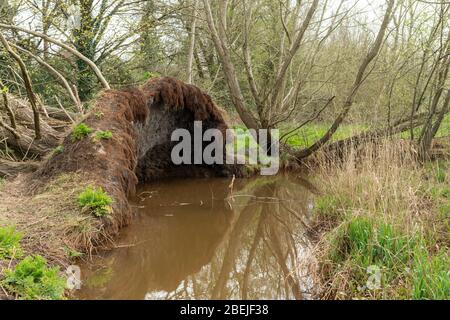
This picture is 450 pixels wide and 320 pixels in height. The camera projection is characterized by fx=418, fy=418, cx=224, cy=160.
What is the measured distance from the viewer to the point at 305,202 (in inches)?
339

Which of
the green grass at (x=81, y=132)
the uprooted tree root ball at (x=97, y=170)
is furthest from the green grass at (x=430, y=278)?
the green grass at (x=81, y=132)

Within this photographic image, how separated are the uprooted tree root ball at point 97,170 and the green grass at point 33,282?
70cm

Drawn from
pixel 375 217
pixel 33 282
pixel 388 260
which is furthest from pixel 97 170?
pixel 388 260

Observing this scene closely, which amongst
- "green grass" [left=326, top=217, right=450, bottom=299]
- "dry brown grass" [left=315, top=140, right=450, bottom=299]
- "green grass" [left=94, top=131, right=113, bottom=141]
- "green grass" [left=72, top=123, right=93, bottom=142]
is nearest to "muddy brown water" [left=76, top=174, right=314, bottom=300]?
"dry brown grass" [left=315, top=140, right=450, bottom=299]

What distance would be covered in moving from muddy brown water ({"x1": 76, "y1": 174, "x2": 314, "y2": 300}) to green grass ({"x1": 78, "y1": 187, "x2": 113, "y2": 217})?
519 mm

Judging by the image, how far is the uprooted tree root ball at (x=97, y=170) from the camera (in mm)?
5012

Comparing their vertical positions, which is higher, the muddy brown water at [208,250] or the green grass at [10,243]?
the green grass at [10,243]

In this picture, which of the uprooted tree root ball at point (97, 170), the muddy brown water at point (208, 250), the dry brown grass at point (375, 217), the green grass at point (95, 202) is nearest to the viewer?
the dry brown grass at point (375, 217)

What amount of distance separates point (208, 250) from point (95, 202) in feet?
5.36

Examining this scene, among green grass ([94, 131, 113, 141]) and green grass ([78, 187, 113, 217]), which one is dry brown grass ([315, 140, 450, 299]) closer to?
green grass ([78, 187, 113, 217])

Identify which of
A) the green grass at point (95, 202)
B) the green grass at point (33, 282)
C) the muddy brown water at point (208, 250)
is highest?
the green grass at point (95, 202)

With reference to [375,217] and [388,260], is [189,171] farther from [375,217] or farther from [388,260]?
[388,260]

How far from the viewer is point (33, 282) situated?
367 centimetres

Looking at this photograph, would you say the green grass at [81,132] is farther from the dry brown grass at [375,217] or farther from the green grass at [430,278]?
the green grass at [430,278]
